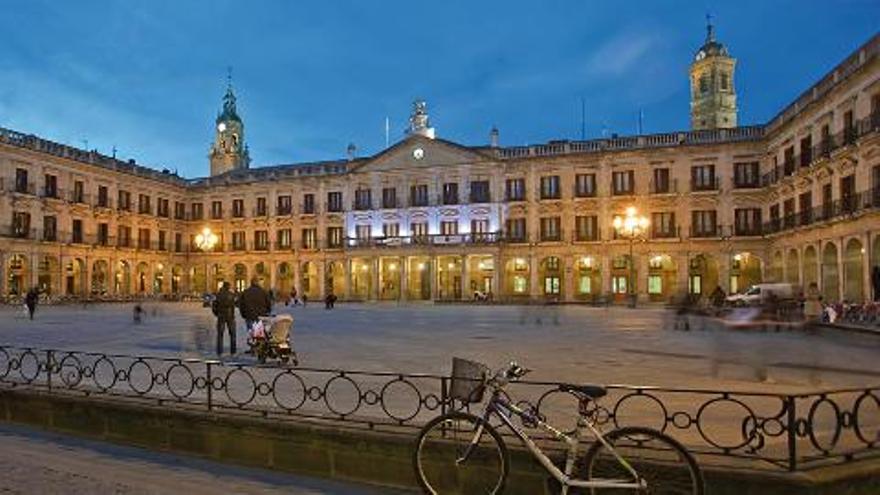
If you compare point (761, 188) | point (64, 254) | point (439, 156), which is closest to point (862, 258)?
point (761, 188)

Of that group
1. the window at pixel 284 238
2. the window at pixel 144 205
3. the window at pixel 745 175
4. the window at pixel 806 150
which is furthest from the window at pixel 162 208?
the window at pixel 806 150

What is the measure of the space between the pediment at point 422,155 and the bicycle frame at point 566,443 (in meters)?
56.0

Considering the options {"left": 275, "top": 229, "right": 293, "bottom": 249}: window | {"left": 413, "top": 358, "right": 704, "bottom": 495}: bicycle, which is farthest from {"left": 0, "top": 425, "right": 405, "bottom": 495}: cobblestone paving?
{"left": 275, "top": 229, "right": 293, "bottom": 249}: window

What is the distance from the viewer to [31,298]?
31.9m

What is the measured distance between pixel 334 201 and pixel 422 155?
1042 centimetres

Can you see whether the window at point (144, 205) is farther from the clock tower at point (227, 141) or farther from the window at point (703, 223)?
the window at point (703, 223)

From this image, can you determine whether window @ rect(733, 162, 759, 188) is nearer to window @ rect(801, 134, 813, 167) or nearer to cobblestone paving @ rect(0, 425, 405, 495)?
window @ rect(801, 134, 813, 167)

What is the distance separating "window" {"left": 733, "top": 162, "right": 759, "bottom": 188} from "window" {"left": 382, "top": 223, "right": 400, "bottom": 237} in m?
29.0

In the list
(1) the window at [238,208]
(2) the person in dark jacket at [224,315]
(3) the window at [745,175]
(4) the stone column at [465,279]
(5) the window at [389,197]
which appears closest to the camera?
(2) the person in dark jacket at [224,315]

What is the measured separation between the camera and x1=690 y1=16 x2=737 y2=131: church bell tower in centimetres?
7762

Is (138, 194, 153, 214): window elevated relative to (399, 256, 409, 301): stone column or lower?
elevated

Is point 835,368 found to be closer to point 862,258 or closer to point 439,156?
point 862,258

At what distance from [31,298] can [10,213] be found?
25.8 metres

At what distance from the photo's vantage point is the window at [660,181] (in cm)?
5556
